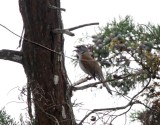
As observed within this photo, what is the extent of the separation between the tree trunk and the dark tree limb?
0.02 meters

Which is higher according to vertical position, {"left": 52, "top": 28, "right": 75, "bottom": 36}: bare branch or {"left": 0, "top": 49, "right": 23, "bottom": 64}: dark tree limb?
{"left": 52, "top": 28, "right": 75, "bottom": 36}: bare branch

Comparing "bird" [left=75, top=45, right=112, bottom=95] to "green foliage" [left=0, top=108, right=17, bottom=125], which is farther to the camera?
"bird" [left=75, top=45, right=112, bottom=95]

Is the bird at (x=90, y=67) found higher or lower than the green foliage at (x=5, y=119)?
higher

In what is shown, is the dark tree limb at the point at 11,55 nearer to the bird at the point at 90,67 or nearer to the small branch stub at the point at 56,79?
the small branch stub at the point at 56,79

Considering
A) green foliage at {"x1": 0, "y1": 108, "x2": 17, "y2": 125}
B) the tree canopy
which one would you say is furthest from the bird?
green foliage at {"x1": 0, "y1": 108, "x2": 17, "y2": 125}

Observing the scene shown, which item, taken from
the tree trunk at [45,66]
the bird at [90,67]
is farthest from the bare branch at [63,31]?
the bird at [90,67]

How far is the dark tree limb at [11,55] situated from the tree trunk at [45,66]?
2 cm

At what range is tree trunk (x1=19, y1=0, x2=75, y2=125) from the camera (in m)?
2.74

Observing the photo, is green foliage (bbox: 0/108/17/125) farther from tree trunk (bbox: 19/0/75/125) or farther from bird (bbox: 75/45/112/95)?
bird (bbox: 75/45/112/95)

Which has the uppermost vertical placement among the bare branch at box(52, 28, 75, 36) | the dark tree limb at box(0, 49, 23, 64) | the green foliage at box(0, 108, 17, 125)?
the bare branch at box(52, 28, 75, 36)

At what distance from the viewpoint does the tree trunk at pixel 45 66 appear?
9.00 feet

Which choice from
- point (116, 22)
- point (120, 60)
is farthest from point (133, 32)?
point (120, 60)

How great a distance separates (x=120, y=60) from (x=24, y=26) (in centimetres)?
47

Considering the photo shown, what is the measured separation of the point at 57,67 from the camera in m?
2.81
